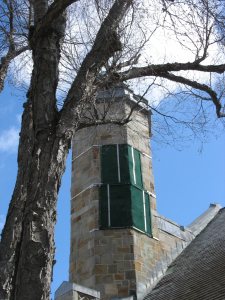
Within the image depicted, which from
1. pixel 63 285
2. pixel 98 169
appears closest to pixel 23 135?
pixel 63 285

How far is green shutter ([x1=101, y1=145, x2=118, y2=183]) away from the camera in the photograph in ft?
38.6

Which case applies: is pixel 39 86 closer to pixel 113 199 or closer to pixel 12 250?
pixel 12 250

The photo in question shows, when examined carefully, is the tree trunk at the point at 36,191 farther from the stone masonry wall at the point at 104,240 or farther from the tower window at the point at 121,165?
the tower window at the point at 121,165

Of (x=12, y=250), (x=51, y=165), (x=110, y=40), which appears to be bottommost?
(x=12, y=250)

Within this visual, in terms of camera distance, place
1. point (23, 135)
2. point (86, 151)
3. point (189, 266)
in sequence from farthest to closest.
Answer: point (86, 151) < point (189, 266) < point (23, 135)

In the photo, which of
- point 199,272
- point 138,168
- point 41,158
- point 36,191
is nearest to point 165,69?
point 41,158

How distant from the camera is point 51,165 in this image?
14.9 ft

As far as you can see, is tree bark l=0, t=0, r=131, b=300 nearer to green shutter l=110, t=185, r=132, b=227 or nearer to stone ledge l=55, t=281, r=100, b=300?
stone ledge l=55, t=281, r=100, b=300

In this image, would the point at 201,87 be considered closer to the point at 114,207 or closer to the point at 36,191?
the point at 36,191

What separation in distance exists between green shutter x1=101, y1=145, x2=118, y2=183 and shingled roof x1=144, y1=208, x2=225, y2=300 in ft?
6.97

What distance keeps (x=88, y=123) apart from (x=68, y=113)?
1322mm

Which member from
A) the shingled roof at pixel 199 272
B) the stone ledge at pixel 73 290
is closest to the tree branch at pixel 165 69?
the shingled roof at pixel 199 272

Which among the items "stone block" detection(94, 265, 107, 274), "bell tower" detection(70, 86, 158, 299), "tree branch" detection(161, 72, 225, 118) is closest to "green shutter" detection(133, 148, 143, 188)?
"bell tower" detection(70, 86, 158, 299)

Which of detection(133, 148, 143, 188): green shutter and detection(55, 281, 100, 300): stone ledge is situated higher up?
detection(133, 148, 143, 188): green shutter
